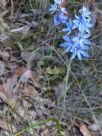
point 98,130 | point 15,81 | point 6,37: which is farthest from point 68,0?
point 98,130

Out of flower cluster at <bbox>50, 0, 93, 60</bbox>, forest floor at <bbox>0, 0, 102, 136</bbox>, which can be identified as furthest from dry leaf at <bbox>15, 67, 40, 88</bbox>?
flower cluster at <bbox>50, 0, 93, 60</bbox>

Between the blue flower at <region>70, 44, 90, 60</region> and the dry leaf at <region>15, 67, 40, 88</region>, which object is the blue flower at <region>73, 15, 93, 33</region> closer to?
the blue flower at <region>70, 44, 90, 60</region>

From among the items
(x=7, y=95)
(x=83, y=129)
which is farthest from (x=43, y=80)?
(x=83, y=129)

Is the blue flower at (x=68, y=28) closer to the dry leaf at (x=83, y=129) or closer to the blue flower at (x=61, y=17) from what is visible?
the blue flower at (x=61, y=17)

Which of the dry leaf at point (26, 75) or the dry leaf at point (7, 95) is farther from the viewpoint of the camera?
the dry leaf at point (26, 75)

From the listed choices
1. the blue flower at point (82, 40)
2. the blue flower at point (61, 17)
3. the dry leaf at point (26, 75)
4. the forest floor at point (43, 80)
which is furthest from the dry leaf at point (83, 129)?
the blue flower at point (61, 17)

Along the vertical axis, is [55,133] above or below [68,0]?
below

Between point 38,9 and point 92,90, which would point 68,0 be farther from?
point 92,90

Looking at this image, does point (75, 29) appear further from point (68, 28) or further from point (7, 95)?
point (7, 95)
